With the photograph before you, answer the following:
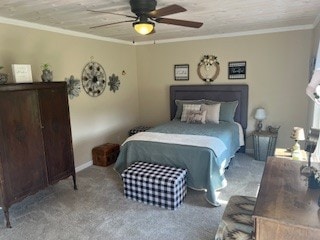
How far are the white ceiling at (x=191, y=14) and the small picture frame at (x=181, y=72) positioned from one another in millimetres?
1081

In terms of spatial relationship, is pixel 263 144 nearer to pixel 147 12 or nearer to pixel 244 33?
pixel 244 33

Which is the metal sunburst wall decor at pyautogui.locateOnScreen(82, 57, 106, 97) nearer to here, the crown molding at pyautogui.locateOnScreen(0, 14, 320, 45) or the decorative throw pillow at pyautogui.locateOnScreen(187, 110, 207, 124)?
the crown molding at pyautogui.locateOnScreen(0, 14, 320, 45)

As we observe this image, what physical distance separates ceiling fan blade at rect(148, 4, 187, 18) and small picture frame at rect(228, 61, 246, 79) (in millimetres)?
2795

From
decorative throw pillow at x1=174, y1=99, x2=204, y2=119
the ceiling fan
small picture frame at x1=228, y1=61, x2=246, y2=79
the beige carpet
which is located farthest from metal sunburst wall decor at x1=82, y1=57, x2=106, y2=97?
small picture frame at x1=228, y1=61, x2=246, y2=79

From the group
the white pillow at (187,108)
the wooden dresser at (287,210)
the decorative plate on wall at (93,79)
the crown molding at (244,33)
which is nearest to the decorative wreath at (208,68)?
the crown molding at (244,33)

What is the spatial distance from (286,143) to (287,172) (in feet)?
10.8

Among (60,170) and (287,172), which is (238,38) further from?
(60,170)

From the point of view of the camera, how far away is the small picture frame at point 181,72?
538cm

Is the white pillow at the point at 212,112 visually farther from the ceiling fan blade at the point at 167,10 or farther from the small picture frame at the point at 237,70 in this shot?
the ceiling fan blade at the point at 167,10

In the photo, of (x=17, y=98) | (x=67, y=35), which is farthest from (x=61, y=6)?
(x=67, y=35)

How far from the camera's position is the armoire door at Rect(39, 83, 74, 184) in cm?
320

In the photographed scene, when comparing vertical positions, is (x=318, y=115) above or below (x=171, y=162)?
above

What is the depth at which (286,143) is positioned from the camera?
15.7ft

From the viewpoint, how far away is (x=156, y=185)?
307cm
